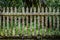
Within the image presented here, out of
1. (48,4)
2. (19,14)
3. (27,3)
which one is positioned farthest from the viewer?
(27,3)

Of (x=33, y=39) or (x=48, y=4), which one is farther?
(x=48, y=4)

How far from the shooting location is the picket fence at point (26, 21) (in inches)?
310

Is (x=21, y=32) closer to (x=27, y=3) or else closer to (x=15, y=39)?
(x=15, y=39)

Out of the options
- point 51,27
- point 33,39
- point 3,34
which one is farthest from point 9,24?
point 51,27

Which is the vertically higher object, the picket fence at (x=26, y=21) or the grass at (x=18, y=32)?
the picket fence at (x=26, y=21)

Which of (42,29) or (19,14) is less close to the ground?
(19,14)

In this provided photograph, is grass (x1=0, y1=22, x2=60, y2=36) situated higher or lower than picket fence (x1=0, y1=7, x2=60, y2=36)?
lower

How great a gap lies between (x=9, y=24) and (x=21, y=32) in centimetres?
67

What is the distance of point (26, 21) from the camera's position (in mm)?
7961

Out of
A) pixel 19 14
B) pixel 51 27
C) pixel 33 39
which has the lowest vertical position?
pixel 33 39

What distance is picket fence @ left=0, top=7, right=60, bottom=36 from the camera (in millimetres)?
7867

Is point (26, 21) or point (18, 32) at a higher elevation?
point (26, 21)

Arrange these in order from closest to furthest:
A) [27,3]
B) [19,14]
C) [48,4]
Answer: [19,14] → [48,4] → [27,3]

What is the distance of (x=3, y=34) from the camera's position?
7.95 m
